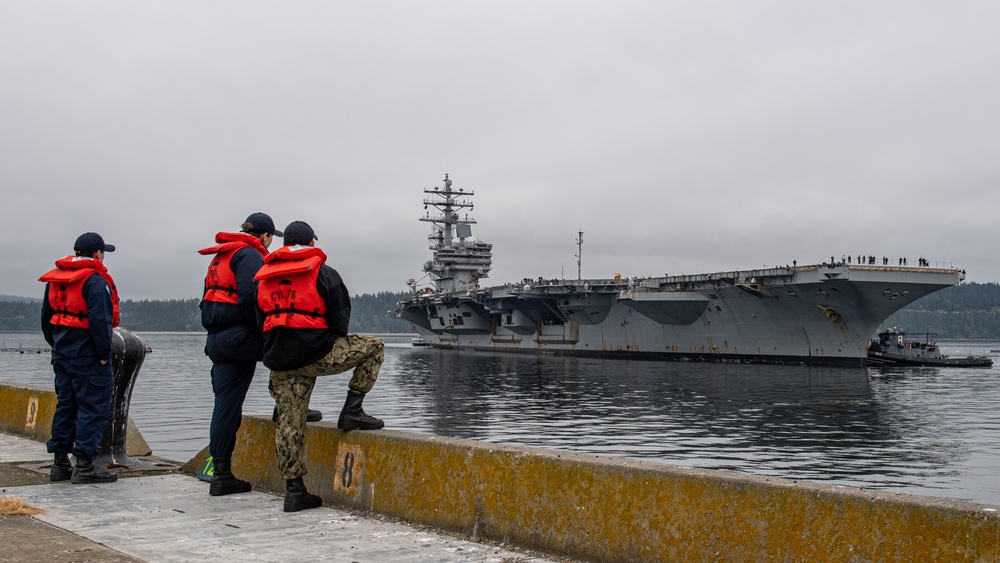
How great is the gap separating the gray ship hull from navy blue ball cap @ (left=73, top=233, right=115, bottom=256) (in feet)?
90.9

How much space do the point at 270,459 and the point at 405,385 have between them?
72.8ft

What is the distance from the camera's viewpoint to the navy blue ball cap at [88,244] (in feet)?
18.4

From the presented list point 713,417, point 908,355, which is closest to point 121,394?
point 713,417

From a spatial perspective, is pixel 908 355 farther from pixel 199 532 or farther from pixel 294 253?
pixel 199 532

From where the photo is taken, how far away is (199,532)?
12.7ft

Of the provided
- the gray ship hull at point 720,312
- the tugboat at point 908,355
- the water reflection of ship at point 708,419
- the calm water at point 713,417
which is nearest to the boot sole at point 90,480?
the calm water at point 713,417

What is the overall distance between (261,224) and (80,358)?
154 cm

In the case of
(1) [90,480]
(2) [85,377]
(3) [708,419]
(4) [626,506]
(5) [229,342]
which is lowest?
(3) [708,419]

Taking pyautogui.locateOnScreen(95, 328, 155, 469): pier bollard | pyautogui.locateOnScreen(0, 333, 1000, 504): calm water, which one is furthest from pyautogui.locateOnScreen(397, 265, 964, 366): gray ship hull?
pyautogui.locateOnScreen(95, 328, 155, 469): pier bollard

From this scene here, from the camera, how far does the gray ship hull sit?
30969 millimetres

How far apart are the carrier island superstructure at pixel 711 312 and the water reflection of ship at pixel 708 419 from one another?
300 centimetres

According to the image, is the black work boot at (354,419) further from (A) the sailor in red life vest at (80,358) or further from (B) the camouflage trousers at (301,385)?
(A) the sailor in red life vest at (80,358)

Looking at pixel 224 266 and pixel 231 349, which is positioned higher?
pixel 224 266

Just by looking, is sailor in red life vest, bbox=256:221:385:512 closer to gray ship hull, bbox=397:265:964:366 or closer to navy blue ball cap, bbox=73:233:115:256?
navy blue ball cap, bbox=73:233:115:256
